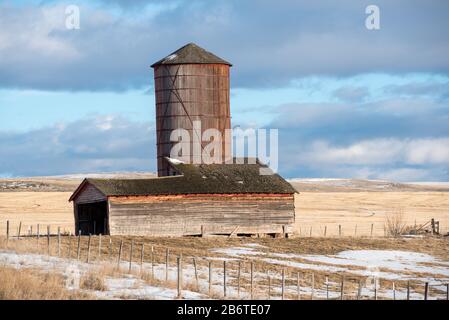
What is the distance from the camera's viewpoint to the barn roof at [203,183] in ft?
174

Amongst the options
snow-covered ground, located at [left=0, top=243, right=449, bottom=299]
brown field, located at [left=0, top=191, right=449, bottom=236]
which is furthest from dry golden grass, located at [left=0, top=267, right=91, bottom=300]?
brown field, located at [left=0, top=191, right=449, bottom=236]

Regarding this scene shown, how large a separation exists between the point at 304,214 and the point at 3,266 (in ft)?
201

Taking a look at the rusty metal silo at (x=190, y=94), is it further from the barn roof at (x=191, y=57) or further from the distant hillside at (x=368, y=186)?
the distant hillside at (x=368, y=186)

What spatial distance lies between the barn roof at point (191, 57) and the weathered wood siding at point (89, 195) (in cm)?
896

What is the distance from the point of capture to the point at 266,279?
129 ft

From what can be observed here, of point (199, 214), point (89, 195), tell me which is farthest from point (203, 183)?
point (89, 195)

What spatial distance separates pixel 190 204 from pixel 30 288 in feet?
91.7

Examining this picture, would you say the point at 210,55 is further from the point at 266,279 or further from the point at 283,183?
the point at 266,279

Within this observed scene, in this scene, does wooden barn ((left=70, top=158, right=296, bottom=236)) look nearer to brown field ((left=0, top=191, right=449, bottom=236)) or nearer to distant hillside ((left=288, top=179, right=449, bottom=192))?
brown field ((left=0, top=191, right=449, bottom=236))

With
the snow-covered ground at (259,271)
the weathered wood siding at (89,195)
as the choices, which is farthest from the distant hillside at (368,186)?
the snow-covered ground at (259,271)

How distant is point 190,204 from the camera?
2140 inches

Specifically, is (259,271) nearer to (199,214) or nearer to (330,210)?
(199,214)

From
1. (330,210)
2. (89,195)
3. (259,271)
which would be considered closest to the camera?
(259,271)
